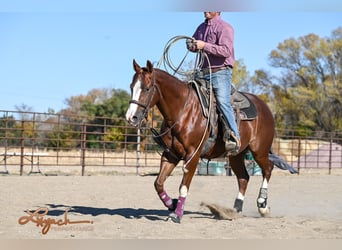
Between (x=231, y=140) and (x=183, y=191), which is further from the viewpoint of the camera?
(x=231, y=140)

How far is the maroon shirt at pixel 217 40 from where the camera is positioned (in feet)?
20.3

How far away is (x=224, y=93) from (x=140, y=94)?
1.19 meters

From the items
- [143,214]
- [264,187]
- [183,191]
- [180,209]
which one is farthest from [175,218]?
[264,187]

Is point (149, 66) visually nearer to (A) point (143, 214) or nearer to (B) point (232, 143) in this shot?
(B) point (232, 143)

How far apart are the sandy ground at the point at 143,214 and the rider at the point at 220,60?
3.63 feet

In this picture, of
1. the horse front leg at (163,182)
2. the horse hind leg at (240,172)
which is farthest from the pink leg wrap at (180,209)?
the horse hind leg at (240,172)

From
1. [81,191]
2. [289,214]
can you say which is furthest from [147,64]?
[81,191]

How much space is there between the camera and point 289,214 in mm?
7215

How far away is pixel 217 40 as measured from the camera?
629 centimetres

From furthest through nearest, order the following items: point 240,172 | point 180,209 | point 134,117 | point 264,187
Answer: point 240,172 → point 264,187 → point 180,209 → point 134,117

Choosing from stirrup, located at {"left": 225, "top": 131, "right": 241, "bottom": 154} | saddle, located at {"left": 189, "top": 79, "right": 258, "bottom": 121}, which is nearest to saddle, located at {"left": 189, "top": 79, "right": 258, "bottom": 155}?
saddle, located at {"left": 189, "top": 79, "right": 258, "bottom": 121}

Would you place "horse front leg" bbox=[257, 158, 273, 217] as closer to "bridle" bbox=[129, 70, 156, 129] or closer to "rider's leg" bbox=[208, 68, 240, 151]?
"rider's leg" bbox=[208, 68, 240, 151]

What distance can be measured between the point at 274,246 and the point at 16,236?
2.27m

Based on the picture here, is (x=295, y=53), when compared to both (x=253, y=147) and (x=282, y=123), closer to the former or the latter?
(x=282, y=123)
